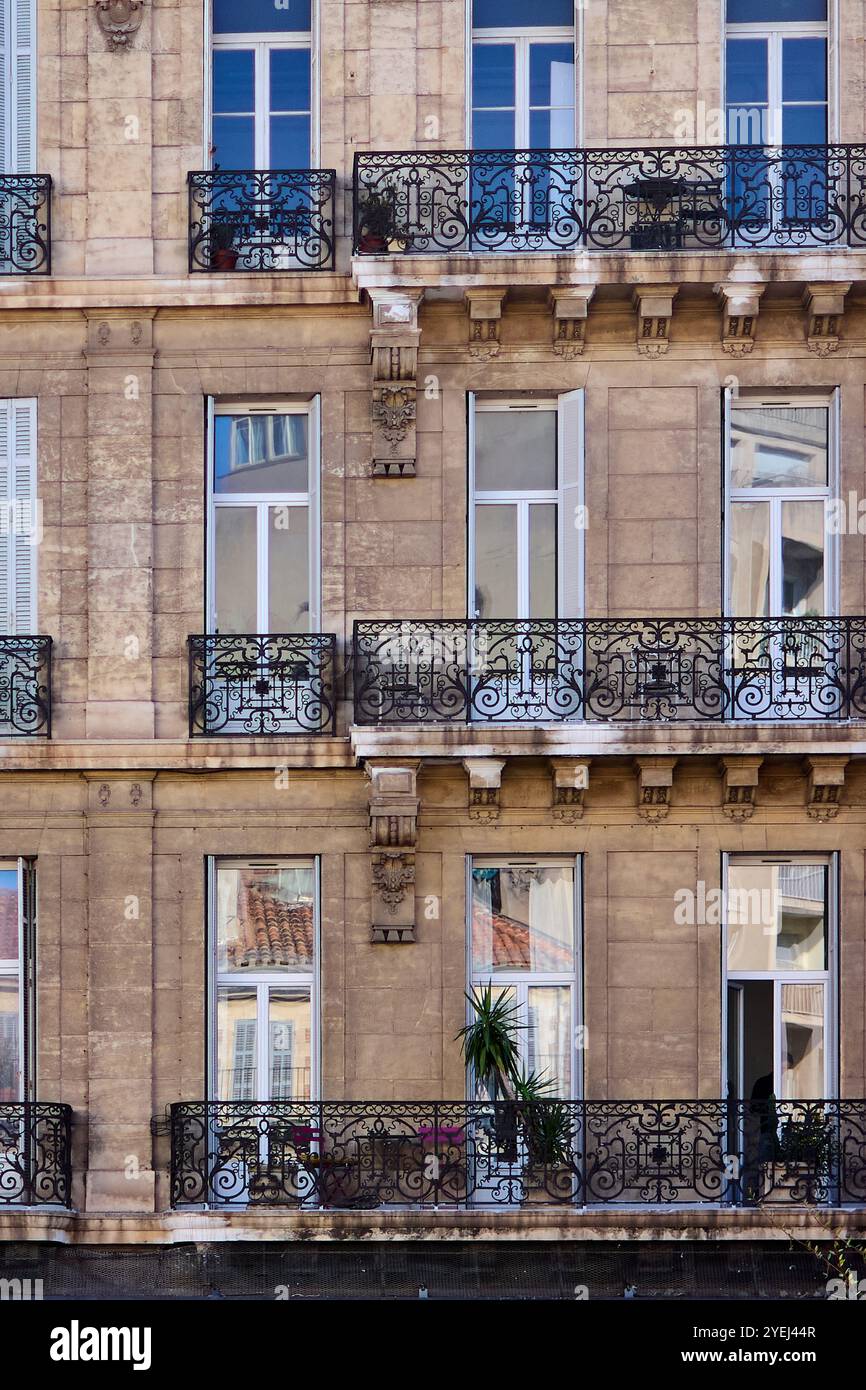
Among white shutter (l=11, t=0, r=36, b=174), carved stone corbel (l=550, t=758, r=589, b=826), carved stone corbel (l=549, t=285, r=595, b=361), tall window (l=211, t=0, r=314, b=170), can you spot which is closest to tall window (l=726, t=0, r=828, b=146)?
carved stone corbel (l=549, t=285, r=595, b=361)

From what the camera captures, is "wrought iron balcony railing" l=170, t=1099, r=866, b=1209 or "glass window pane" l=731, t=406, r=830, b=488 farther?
"glass window pane" l=731, t=406, r=830, b=488

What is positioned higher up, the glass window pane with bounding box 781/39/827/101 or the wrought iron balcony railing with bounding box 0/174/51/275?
the glass window pane with bounding box 781/39/827/101

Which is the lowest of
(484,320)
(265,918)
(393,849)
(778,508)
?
(265,918)

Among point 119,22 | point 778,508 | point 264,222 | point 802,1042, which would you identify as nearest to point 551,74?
point 264,222

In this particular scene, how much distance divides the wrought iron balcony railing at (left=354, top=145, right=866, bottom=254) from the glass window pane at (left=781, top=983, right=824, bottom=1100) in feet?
20.8

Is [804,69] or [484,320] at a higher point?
[804,69]

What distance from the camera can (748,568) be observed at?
1872 cm

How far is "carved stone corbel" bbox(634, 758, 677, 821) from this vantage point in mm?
17875

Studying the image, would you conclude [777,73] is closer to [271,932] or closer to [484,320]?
[484,320]

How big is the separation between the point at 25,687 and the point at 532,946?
482 cm

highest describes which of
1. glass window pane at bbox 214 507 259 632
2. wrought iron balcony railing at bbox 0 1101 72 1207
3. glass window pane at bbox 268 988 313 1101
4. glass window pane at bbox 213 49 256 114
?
glass window pane at bbox 213 49 256 114

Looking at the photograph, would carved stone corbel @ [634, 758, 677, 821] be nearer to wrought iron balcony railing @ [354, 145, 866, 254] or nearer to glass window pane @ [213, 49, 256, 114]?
wrought iron balcony railing @ [354, 145, 866, 254]

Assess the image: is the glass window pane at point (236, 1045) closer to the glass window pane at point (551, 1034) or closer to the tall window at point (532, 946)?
the tall window at point (532, 946)
